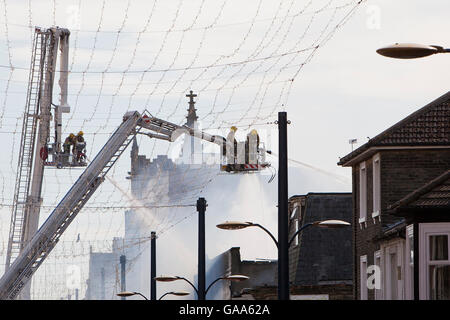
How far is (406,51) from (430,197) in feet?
50.7

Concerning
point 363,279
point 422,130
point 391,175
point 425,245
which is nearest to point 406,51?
point 425,245

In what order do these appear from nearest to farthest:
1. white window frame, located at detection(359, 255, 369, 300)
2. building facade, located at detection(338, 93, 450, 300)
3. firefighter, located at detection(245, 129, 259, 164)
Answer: building facade, located at detection(338, 93, 450, 300) < white window frame, located at detection(359, 255, 369, 300) < firefighter, located at detection(245, 129, 259, 164)

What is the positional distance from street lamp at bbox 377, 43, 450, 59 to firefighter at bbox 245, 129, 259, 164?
3168cm

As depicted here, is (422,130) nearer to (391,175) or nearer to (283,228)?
(391,175)

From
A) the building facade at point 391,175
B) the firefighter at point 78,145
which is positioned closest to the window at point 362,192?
the building facade at point 391,175

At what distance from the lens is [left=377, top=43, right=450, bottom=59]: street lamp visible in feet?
50.9

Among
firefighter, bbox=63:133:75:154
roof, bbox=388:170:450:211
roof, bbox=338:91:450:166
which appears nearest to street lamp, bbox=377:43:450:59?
roof, bbox=388:170:450:211

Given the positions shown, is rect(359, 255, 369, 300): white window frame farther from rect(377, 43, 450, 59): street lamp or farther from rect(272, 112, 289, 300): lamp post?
rect(377, 43, 450, 59): street lamp

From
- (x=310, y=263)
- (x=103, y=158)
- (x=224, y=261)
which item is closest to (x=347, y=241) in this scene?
(x=310, y=263)

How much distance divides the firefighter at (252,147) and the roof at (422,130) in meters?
6.61

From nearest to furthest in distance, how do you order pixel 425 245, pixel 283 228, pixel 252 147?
pixel 283 228 → pixel 425 245 → pixel 252 147

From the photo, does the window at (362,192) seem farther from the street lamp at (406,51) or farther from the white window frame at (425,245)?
the street lamp at (406,51)

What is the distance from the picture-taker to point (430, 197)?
100ft

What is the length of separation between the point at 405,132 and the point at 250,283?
31.2m
